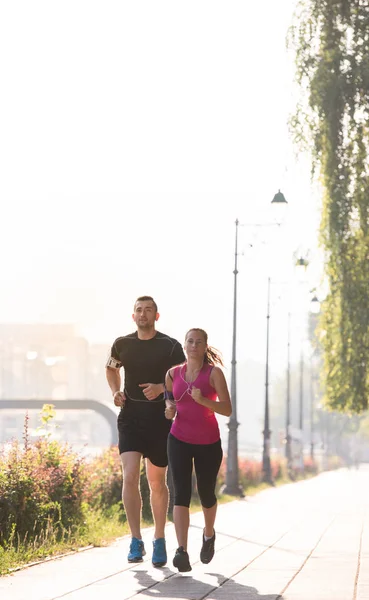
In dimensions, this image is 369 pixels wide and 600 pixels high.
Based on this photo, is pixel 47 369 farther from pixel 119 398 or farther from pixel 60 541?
pixel 119 398

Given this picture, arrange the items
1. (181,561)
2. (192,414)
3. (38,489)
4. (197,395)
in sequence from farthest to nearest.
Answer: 1. (38,489)
2. (192,414)
3. (181,561)
4. (197,395)

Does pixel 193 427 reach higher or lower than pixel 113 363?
lower

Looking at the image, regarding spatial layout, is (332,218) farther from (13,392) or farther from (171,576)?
(13,392)

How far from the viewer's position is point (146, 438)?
36.8ft

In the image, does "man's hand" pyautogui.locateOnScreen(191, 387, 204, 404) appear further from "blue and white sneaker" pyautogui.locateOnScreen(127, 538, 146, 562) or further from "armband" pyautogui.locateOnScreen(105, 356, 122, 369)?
"blue and white sneaker" pyautogui.locateOnScreen(127, 538, 146, 562)

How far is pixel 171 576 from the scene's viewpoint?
10.4 metres

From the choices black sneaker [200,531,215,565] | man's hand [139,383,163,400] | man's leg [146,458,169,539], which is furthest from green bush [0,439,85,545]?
black sneaker [200,531,215,565]

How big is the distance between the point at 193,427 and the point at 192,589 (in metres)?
1.39

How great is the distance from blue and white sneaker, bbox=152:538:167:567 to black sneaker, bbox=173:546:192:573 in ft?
2.27

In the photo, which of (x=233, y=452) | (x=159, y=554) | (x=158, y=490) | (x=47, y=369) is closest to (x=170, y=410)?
(x=158, y=490)

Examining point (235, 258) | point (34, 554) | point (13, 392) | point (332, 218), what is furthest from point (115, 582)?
point (13, 392)

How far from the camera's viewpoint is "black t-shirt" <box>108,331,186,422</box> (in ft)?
36.4

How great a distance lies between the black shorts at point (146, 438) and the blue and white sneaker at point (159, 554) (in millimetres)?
624

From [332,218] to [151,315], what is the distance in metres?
10.2
